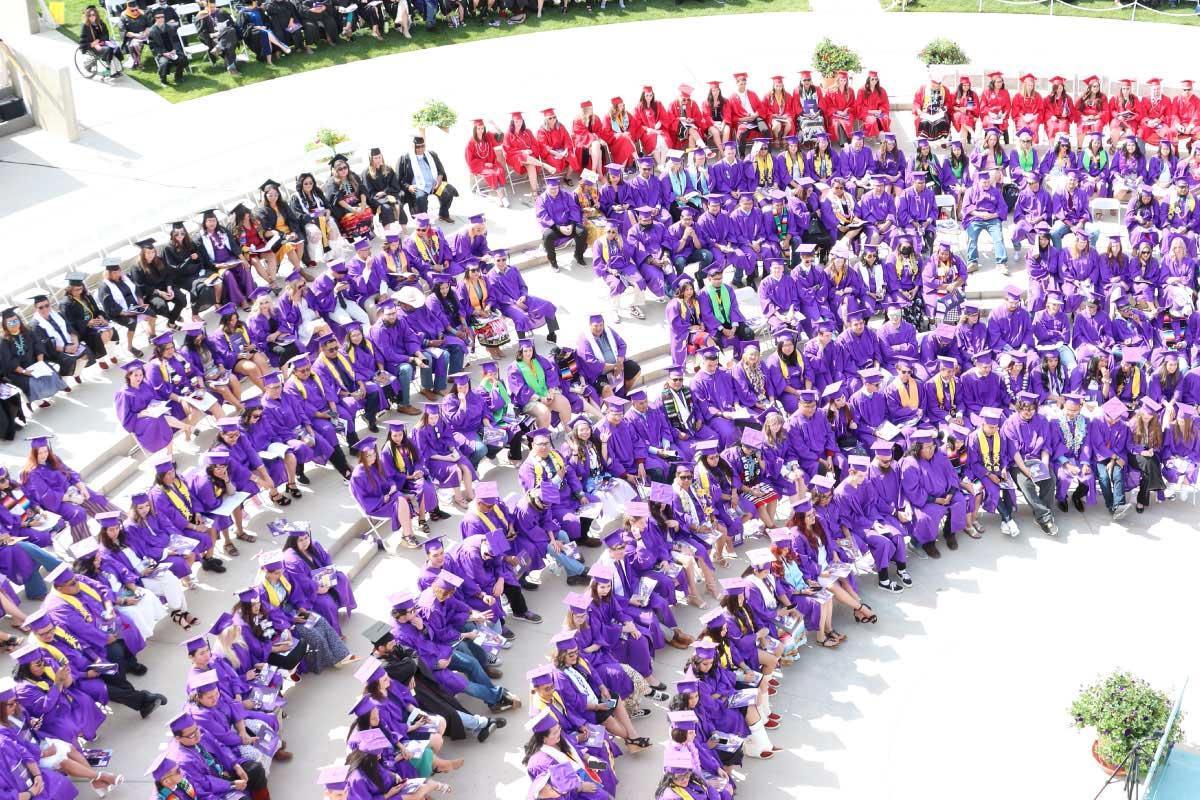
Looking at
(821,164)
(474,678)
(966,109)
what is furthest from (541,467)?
(966,109)

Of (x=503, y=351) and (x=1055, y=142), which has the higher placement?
(x=1055, y=142)

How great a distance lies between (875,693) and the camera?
35.9 feet

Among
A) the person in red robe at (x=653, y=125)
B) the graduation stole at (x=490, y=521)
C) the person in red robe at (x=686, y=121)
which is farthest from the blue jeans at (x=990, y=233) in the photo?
the graduation stole at (x=490, y=521)

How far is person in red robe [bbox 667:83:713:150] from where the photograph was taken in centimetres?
1852

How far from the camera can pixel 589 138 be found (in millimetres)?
17672

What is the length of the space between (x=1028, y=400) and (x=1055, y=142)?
20.5 feet

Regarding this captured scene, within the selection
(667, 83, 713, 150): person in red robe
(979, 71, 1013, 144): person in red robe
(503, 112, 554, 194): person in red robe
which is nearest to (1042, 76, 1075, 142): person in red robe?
(979, 71, 1013, 144): person in red robe

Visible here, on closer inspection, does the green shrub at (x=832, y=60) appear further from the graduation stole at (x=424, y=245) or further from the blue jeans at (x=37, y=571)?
A: the blue jeans at (x=37, y=571)

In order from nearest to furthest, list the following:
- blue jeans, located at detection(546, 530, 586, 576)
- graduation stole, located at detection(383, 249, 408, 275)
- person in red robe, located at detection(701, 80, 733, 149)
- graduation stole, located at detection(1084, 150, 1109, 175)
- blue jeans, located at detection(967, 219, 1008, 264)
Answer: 1. blue jeans, located at detection(546, 530, 586, 576)
2. graduation stole, located at detection(383, 249, 408, 275)
3. blue jeans, located at detection(967, 219, 1008, 264)
4. graduation stole, located at detection(1084, 150, 1109, 175)
5. person in red robe, located at detection(701, 80, 733, 149)

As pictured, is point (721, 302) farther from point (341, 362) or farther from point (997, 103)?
point (997, 103)

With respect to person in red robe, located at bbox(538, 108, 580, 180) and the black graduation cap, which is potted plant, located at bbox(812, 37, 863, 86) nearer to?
person in red robe, located at bbox(538, 108, 580, 180)

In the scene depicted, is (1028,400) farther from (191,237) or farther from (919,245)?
(191,237)

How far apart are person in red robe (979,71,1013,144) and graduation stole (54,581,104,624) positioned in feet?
44.1

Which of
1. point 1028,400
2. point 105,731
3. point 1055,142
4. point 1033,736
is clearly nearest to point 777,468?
point 1028,400
